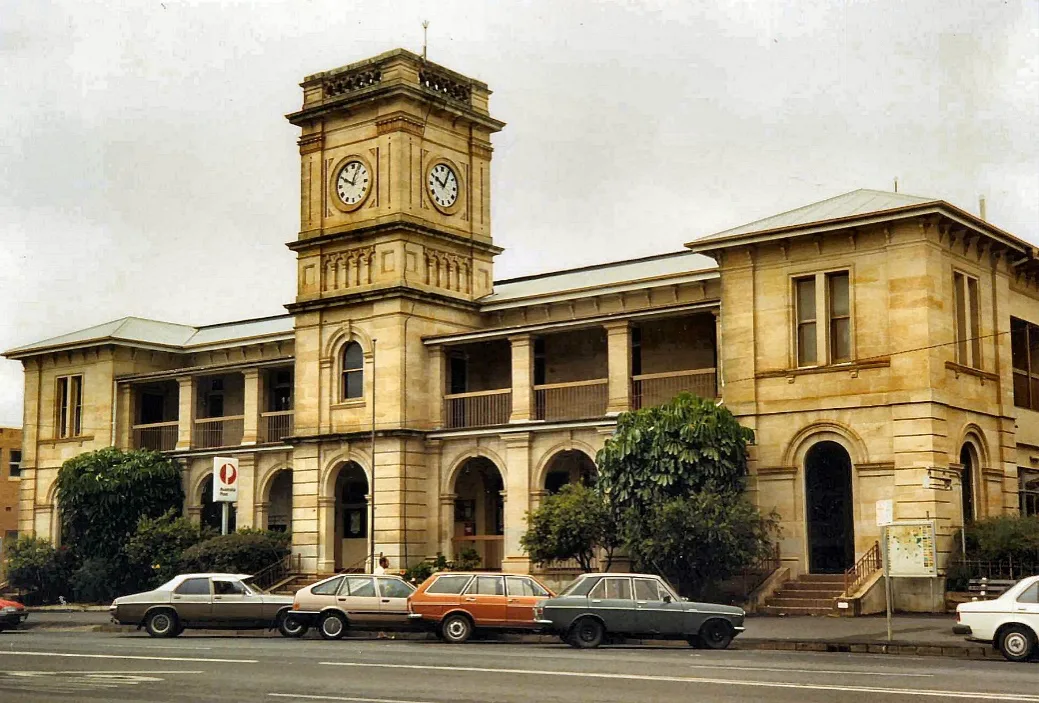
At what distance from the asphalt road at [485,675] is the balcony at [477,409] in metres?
16.2

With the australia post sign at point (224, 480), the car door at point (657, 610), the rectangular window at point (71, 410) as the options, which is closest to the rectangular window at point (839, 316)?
the car door at point (657, 610)

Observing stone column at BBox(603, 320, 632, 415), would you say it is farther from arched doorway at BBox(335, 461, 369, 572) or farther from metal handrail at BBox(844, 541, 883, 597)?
arched doorway at BBox(335, 461, 369, 572)

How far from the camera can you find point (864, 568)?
32.6 meters

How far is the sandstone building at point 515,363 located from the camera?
33.6m

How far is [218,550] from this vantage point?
42.1 metres

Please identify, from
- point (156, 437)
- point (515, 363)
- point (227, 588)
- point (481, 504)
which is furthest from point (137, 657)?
point (156, 437)

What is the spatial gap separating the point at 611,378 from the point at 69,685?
21.8 metres

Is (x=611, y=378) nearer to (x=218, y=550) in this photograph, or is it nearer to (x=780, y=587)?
(x=780, y=587)

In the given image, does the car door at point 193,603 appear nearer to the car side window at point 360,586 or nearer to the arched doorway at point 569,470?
the car side window at point 360,586

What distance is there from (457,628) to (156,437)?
90.3ft

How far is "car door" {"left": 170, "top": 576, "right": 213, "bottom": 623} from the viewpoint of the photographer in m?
29.7

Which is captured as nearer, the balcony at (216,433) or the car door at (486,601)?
the car door at (486,601)

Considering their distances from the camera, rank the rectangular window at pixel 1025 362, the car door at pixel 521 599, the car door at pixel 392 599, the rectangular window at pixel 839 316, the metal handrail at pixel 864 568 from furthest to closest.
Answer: the rectangular window at pixel 1025 362, the rectangular window at pixel 839 316, the metal handrail at pixel 864 568, the car door at pixel 392 599, the car door at pixel 521 599

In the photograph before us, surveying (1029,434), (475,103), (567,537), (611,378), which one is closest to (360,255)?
(475,103)
